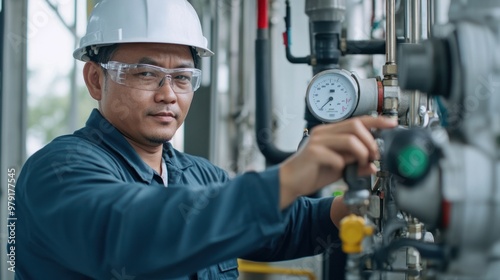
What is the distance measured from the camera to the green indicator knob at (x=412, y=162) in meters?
0.87

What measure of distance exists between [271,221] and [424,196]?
0.24m

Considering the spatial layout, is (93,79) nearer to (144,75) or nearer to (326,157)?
(144,75)

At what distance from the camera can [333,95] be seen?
159 cm

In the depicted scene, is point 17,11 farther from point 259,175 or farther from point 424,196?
point 424,196

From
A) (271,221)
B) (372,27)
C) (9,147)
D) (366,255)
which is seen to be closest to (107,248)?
(271,221)

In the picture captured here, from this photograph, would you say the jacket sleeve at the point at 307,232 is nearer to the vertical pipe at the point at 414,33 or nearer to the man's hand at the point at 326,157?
the vertical pipe at the point at 414,33

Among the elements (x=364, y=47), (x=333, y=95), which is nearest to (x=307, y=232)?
(x=333, y=95)

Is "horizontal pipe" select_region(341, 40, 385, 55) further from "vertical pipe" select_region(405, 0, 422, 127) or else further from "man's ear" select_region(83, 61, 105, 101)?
"man's ear" select_region(83, 61, 105, 101)

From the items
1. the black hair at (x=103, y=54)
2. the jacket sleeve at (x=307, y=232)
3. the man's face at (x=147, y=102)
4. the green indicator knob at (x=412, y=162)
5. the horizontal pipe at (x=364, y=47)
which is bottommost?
the jacket sleeve at (x=307, y=232)

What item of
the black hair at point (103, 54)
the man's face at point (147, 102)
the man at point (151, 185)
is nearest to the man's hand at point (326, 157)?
the man at point (151, 185)

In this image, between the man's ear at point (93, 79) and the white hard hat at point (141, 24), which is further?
the man's ear at point (93, 79)

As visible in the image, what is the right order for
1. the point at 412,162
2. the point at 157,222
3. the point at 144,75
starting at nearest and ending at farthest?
the point at 412,162 → the point at 157,222 → the point at 144,75

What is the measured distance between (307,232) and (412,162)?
0.79 meters

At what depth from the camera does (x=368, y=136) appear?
0.95 meters
